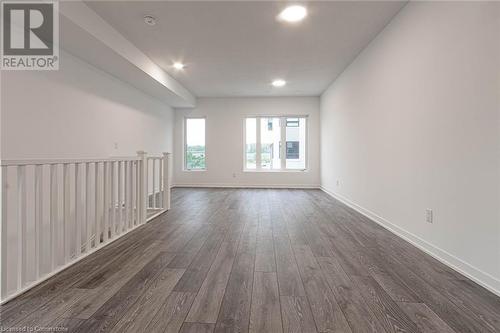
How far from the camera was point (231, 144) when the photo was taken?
682cm

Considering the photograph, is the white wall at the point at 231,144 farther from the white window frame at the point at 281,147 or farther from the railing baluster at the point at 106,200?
the railing baluster at the point at 106,200

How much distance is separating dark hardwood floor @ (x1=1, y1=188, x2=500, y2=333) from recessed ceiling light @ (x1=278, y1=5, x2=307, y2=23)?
2426mm

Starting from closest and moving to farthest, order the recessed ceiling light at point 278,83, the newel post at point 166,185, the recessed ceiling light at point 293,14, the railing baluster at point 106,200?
the railing baluster at point 106,200, the recessed ceiling light at point 293,14, the newel post at point 166,185, the recessed ceiling light at point 278,83

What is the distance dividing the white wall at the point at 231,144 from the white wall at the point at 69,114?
6.31 ft

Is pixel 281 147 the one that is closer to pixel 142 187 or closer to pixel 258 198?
pixel 258 198

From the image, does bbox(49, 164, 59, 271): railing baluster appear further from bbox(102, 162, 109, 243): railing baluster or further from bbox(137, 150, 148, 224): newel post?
bbox(137, 150, 148, 224): newel post

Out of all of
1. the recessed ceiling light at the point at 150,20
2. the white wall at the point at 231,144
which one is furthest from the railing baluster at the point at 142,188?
the white wall at the point at 231,144

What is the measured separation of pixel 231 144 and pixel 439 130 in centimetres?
521

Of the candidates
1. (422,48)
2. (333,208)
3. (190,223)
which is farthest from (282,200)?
(422,48)

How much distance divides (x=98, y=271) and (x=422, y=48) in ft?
10.9

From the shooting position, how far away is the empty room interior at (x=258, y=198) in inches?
56.1

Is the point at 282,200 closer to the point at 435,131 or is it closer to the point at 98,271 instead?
the point at 435,131

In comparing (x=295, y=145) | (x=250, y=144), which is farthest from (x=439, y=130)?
(x=250, y=144)

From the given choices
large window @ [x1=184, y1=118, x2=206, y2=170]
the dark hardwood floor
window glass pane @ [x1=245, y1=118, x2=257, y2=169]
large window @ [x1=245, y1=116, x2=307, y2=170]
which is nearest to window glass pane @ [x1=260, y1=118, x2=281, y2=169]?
large window @ [x1=245, y1=116, x2=307, y2=170]
